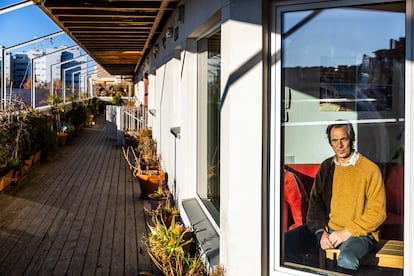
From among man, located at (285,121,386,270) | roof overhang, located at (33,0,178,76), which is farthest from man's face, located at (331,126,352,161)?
roof overhang, located at (33,0,178,76)

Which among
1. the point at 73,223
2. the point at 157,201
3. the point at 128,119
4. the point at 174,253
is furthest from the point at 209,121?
the point at 128,119

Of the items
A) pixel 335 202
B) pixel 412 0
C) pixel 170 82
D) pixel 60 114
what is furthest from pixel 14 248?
pixel 60 114

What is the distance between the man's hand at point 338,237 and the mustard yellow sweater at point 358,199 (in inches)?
0.7

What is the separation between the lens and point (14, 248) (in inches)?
165

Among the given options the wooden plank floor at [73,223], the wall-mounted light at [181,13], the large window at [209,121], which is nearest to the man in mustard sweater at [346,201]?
the large window at [209,121]

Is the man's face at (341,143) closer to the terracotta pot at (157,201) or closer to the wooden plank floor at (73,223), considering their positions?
the wooden plank floor at (73,223)

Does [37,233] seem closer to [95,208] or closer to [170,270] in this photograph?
[95,208]

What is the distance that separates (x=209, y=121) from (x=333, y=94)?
64.2 inches

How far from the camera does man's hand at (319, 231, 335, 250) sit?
2.29 meters

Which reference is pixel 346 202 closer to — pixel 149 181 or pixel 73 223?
pixel 73 223

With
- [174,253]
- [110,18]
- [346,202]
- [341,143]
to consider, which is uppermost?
[110,18]

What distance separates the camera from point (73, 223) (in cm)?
504

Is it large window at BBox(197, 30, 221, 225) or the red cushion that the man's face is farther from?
large window at BBox(197, 30, 221, 225)

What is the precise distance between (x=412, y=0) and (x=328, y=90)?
0.52m
